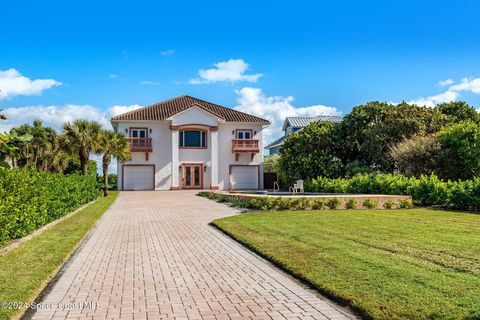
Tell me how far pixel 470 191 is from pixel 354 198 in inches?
181

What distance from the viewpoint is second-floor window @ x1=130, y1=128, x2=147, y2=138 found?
41.0 meters

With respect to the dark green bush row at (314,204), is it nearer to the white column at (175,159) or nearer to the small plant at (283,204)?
the small plant at (283,204)

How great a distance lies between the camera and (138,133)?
4119cm

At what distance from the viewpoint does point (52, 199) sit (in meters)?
15.8

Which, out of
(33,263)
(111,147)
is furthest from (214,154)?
(33,263)

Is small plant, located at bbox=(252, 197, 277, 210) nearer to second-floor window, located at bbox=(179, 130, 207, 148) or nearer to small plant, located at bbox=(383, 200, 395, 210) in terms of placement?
small plant, located at bbox=(383, 200, 395, 210)

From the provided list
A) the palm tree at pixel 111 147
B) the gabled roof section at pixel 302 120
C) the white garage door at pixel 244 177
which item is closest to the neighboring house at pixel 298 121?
the gabled roof section at pixel 302 120

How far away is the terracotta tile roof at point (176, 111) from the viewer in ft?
136

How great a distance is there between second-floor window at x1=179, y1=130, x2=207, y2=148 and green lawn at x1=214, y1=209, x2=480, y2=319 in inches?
1076

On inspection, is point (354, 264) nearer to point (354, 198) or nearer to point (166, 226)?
point (166, 226)

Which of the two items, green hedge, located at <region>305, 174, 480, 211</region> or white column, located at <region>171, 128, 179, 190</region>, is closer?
green hedge, located at <region>305, 174, 480, 211</region>

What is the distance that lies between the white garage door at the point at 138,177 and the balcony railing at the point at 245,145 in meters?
7.85

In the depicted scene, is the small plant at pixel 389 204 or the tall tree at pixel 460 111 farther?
the tall tree at pixel 460 111

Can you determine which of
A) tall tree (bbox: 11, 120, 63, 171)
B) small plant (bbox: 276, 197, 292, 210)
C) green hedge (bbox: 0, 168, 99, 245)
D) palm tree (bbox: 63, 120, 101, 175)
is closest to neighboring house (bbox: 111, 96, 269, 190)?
tall tree (bbox: 11, 120, 63, 171)
